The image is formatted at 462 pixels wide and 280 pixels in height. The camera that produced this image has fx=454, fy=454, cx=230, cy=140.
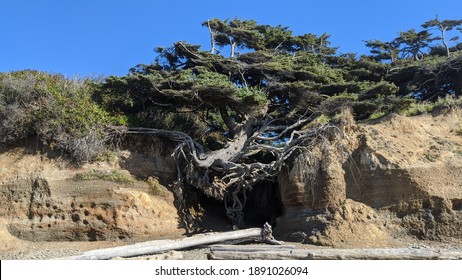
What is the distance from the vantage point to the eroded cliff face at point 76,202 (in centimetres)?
1589

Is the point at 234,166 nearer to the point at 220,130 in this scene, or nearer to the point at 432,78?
the point at 220,130

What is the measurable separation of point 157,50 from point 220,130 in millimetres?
4764

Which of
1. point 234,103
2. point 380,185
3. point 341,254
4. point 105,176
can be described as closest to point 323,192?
point 380,185

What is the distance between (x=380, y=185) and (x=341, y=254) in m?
3.33

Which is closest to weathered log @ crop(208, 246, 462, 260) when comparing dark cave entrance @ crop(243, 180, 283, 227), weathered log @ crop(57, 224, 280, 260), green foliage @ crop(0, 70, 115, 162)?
weathered log @ crop(57, 224, 280, 260)

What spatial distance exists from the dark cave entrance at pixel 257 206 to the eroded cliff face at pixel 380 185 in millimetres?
2794

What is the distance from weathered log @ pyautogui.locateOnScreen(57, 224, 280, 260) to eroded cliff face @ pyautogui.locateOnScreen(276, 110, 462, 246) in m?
1.16

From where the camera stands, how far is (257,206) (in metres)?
20.1

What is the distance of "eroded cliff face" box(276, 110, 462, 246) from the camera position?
13961 mm

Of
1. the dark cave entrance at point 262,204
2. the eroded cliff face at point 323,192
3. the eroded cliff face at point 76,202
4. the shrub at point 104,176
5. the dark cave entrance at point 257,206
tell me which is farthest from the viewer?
the dark cave entrance at point 262,204

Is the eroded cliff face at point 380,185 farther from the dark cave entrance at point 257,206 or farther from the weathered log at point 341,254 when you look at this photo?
the dark cave entrance at point 257,206

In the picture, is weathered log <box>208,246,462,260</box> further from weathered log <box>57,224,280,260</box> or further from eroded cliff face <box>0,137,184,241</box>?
eroded cliff face <box>0,137,184,241</box>

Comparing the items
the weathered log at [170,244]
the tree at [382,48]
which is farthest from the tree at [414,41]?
the weathered log at [170,244]

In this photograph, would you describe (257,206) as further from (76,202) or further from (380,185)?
(76,202)
